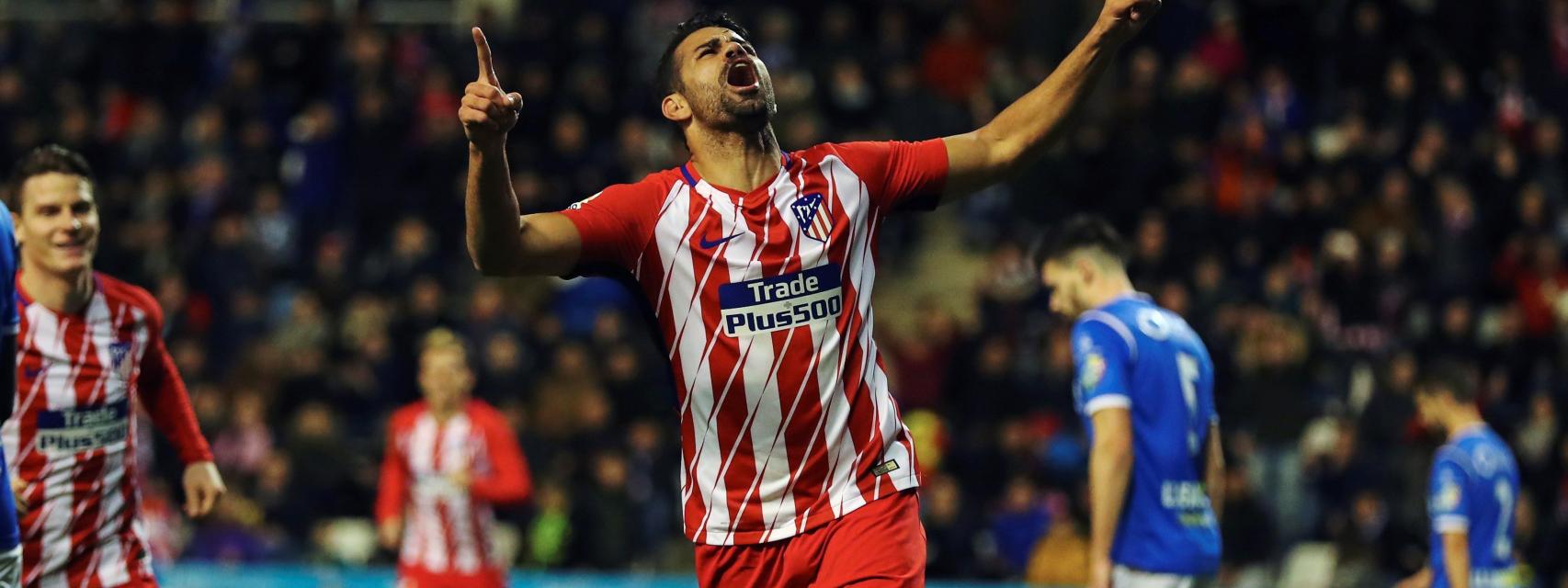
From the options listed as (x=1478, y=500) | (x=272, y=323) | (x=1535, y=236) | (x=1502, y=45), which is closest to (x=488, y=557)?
(x=1478, y=500)

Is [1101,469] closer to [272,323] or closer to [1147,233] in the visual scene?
[1147,233]

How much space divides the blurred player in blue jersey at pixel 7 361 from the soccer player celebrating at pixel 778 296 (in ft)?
5.15

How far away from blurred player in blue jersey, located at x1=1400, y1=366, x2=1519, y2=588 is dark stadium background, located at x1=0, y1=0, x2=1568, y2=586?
3.24 meters

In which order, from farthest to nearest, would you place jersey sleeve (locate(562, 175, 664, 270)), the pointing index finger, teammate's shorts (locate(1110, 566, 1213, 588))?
teammate's shorts (locate(1110, 566, 1213, 588)) → jersey sleeve (locate(562, 175, 664, 270)) → the pointing index finger

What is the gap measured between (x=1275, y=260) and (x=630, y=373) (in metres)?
5.23

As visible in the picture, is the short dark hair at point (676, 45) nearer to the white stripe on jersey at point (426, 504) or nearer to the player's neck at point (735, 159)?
the player's neck at point (735, 159)

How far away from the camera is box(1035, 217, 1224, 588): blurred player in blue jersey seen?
7180mm

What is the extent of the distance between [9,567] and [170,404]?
1812 millimetres

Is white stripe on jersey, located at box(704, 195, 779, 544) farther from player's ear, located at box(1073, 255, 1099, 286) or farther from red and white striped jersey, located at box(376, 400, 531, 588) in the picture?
red and white striped jersey, located at box(376, 400, 531, 588)

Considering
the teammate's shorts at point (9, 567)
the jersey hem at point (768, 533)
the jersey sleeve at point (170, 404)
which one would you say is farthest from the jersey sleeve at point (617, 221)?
the jersey sleeve at point (170, 404)

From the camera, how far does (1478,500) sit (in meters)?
9.17

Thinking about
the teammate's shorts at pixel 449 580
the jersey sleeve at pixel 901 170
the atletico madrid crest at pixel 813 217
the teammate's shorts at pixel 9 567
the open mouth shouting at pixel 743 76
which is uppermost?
the open mouth shouting at pixel 743 76

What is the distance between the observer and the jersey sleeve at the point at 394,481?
416 inches

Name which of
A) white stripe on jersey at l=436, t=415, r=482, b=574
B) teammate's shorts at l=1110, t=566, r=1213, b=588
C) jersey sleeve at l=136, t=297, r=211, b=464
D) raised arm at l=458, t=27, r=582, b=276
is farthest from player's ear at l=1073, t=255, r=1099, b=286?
white stripe on jersey at l=436, t=415, r=482, b=574
